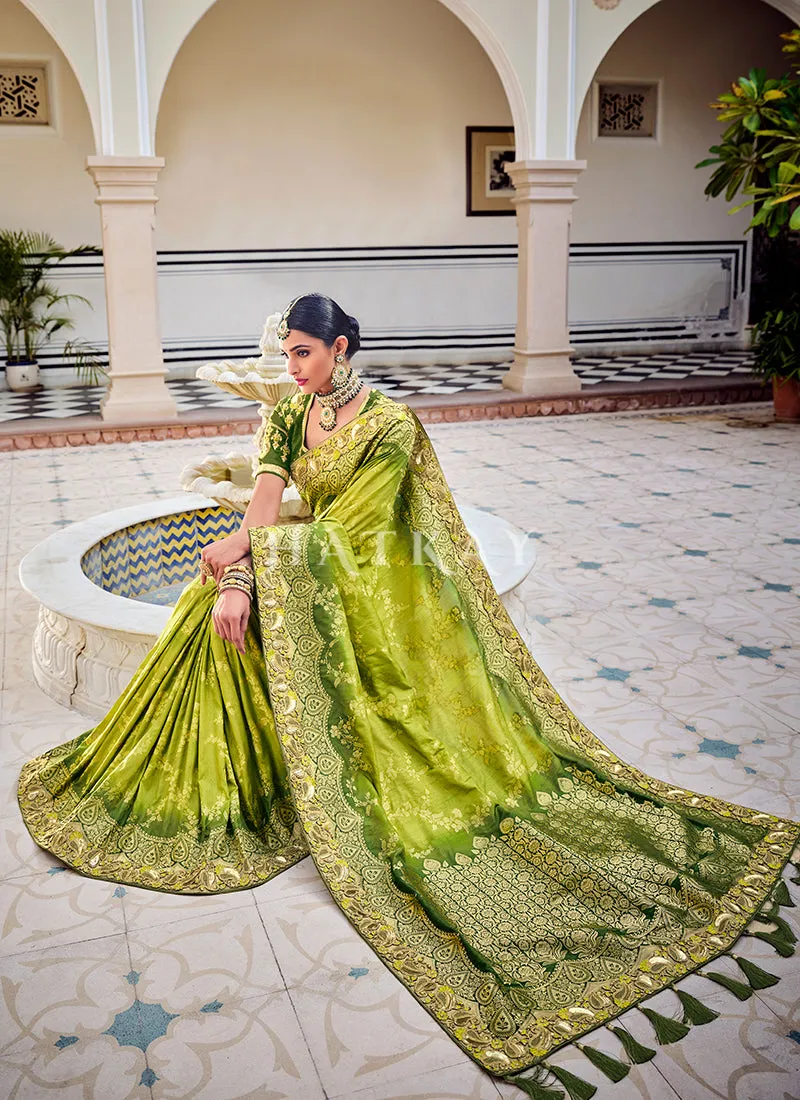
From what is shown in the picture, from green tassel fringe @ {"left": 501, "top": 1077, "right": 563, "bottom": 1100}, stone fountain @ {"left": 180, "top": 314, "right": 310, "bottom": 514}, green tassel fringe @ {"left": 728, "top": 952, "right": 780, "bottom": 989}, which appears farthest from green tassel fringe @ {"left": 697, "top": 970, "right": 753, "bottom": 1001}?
stone fountain @ {"left": 180, "top": 314, "right": 310, "bottom": 514}

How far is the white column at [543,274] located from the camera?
8.55 metres

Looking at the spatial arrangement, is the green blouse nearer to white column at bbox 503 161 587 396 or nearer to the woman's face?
the woman's face

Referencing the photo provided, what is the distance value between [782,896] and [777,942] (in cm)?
15

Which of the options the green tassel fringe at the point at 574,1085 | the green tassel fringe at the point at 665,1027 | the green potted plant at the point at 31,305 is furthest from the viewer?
the green potted plant at the point at 31,305

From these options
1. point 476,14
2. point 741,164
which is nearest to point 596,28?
point 476,14

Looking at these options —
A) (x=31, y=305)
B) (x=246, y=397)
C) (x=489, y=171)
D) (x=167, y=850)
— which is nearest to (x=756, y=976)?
(x=167, y=850)

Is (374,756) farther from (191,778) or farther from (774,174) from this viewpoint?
(774,174)

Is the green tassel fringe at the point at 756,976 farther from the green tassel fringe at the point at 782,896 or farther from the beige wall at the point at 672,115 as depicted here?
the beige wall at the point at 672,115

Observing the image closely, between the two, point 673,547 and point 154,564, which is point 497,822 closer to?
point 154,564

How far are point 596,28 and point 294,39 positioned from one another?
9.19 feet

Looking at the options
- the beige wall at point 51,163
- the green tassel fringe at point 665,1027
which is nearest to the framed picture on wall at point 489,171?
the beige wall at point 51,163

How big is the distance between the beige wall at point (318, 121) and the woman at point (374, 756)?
7.95m

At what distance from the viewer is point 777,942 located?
203 cm

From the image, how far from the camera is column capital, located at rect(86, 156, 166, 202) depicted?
744 cm
